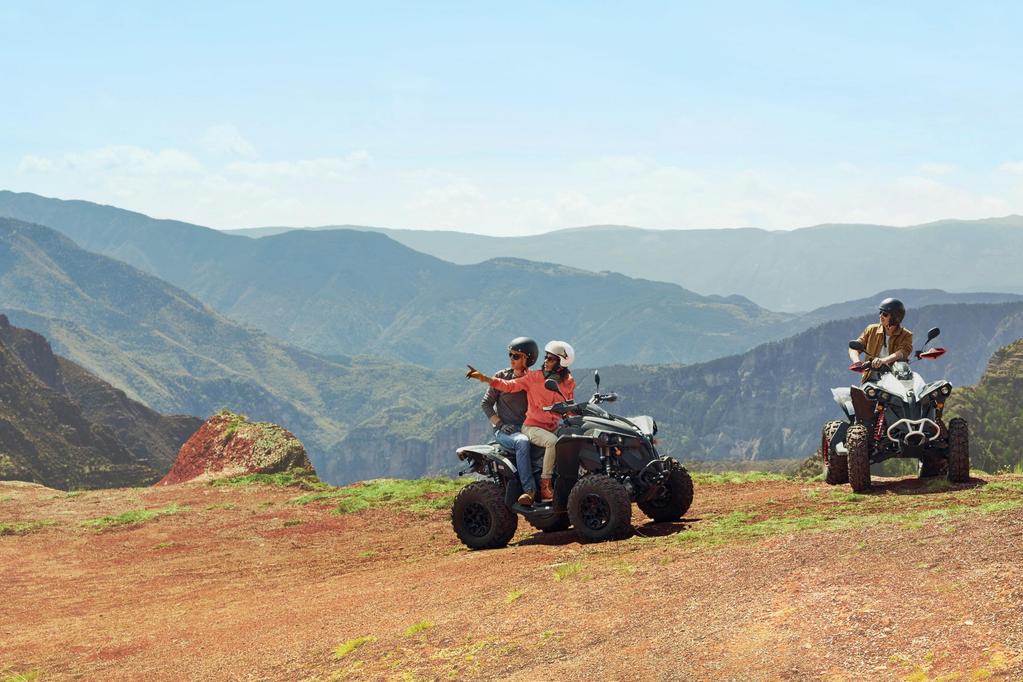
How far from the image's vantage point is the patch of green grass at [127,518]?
2234 centimetres

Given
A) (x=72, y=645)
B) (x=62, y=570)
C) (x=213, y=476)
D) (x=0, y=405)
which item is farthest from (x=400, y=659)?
(x=0, y=405)

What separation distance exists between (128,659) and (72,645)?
1.49 metres

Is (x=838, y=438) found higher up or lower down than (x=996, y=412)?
higher up

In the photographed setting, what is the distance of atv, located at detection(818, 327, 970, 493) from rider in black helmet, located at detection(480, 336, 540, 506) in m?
4.85

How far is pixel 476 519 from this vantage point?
15.0m

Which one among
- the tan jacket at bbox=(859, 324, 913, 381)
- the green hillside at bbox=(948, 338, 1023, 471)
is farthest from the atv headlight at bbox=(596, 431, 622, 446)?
the green hillside at bbox=(948, 338, 1023, 471)

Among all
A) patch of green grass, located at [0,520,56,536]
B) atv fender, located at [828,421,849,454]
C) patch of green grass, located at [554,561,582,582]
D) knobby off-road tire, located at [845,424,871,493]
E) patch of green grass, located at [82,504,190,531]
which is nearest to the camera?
patch of green grass, located at [554,561,582,582]

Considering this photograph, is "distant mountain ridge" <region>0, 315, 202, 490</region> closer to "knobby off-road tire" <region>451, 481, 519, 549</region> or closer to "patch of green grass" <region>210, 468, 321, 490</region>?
"patch of green grass" <region>210, 468, 321, 490</region>

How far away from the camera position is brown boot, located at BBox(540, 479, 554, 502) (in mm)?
14375

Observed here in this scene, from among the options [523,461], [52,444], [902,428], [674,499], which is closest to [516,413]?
[523,461]

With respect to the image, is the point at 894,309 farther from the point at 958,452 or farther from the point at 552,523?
the point at 552,523

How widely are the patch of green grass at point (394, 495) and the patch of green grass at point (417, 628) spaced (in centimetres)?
1087

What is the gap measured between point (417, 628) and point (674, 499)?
5573 millimetres

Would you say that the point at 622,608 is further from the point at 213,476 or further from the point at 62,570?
the point at 213,476
